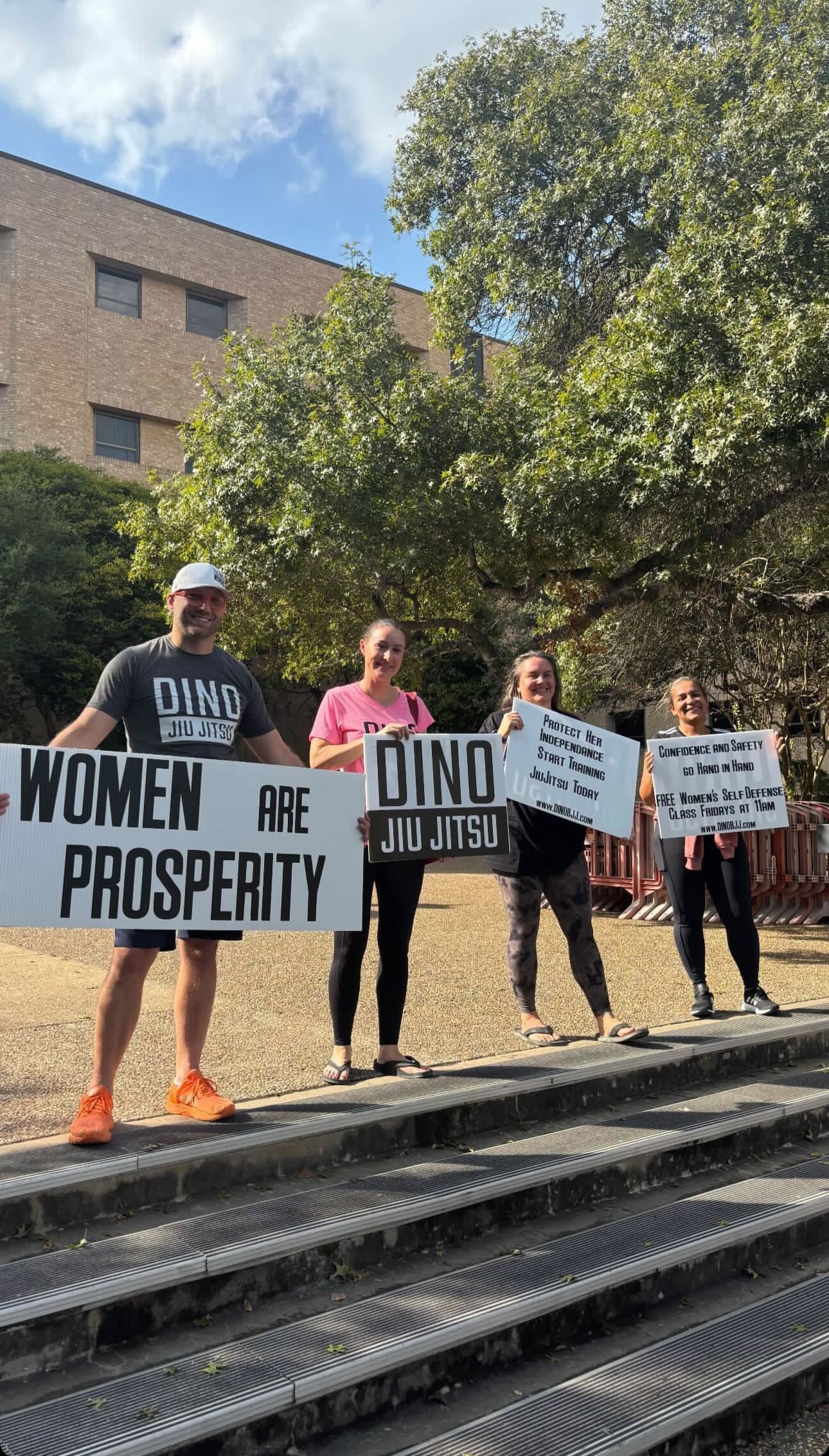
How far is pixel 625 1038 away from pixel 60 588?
22.7 metres

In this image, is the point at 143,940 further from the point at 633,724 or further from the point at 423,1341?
the point at 633,724

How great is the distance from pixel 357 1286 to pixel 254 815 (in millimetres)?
1700

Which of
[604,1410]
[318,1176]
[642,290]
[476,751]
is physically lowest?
[604,1410]

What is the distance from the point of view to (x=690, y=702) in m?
6.34

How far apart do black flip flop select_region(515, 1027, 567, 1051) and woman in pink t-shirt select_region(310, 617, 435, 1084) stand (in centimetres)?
77

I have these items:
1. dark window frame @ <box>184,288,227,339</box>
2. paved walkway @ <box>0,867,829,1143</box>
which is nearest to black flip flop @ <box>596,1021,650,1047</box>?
paved walkway @ <box>0,867,829,1143</box>

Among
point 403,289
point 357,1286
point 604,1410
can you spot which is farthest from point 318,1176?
point 403,289

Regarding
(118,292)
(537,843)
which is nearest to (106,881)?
(537,843)

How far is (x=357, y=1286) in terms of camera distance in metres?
3.36

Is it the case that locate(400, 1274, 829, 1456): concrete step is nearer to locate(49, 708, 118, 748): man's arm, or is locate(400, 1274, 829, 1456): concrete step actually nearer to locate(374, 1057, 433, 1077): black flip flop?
locate(374, 1057, 433, 1077): black flip flop

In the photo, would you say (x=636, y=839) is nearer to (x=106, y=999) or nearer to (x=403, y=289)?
(x=106, y=999)

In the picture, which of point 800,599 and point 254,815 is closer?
point 254,815

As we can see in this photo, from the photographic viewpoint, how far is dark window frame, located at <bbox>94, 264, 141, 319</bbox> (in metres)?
32.4

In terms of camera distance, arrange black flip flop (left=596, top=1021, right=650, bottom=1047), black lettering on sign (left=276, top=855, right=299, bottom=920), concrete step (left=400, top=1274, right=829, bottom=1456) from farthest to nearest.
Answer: black flip flop (left=596, top=1021, right=650, bottom=1047) → black lettering on sign (left=276, top=855, right=299, bottom=920) → concrete step (left=400, top=1274, right=829, bottom=1456)
